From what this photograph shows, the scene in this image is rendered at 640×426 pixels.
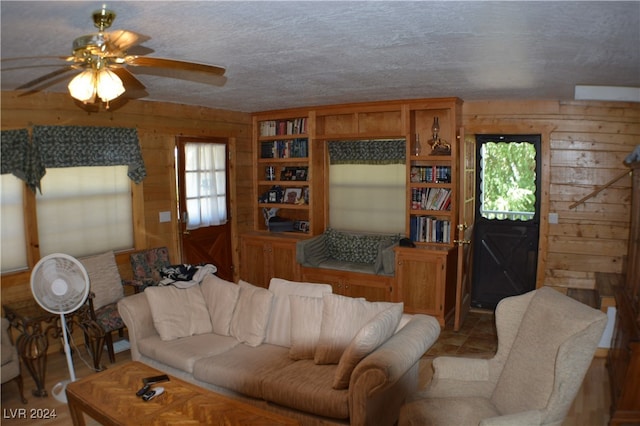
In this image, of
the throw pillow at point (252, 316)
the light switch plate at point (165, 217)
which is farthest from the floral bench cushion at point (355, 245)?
the throw pillow at point (252, 316)

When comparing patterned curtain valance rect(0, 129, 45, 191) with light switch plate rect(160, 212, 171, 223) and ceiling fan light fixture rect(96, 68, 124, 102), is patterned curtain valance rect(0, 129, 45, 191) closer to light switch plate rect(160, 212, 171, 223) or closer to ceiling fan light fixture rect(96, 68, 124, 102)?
light switch plate rect(160, 212, 171, 223)

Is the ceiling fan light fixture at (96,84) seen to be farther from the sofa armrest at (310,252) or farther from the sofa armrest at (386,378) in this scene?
the sofa armrest at (310,252)

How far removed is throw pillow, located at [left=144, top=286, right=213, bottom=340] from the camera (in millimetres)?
3891

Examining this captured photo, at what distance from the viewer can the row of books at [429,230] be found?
5.55 metres

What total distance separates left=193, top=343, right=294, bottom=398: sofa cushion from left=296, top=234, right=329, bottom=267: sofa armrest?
2322mm

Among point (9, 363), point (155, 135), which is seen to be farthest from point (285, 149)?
point (9, 363)

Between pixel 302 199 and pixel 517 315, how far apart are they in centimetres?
393

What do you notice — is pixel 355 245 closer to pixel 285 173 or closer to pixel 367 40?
pixel 285 173

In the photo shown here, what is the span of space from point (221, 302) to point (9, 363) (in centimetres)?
158

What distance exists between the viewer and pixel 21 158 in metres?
4.30

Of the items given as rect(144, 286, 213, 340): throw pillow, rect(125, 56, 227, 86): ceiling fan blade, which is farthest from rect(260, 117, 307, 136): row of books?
rect(144, 286, 213, 340): throw pillow

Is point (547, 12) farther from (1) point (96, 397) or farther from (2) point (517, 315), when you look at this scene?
(1) point (96, 397)

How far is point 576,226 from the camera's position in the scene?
5383 mm

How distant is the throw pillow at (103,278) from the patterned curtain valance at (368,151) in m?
2.97
